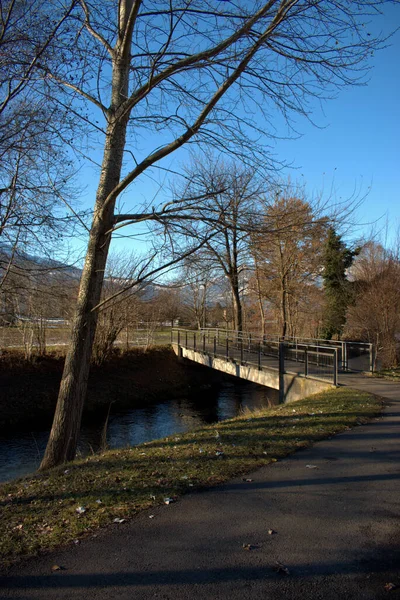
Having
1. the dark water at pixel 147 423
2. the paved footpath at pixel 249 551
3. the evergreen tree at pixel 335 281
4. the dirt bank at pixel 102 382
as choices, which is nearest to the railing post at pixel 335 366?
the dark water at pixel 147 423

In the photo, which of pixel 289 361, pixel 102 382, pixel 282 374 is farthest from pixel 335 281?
pixel 102 382

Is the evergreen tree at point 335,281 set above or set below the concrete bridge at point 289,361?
above

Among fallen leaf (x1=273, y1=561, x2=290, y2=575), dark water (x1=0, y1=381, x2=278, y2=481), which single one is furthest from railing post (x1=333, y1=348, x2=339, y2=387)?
fallen leaf (x1=273, y1=561, x2=290, y2=575)

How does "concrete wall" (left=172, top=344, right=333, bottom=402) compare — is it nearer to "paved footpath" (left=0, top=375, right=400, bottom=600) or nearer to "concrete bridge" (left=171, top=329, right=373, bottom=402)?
"concrete bridge" (left=171, top=329, right=373, bottom=402)

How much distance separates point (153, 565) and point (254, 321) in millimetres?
36278

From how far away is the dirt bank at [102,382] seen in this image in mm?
17094

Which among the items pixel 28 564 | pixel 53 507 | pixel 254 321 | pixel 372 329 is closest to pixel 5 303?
pixel 53 507

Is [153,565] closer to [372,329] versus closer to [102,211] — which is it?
[102,211]

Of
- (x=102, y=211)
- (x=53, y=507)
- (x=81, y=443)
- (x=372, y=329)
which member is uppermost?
(x=102, y=211)

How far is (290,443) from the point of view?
601 cm

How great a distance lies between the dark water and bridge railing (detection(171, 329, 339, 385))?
Result: 173 centimetres

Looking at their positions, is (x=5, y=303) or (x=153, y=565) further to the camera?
(x=5, y=303)

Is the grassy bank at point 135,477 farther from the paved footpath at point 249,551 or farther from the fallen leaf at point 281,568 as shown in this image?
the fallen leaf at point 281,568

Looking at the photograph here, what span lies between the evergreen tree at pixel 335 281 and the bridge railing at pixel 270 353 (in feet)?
22.4
